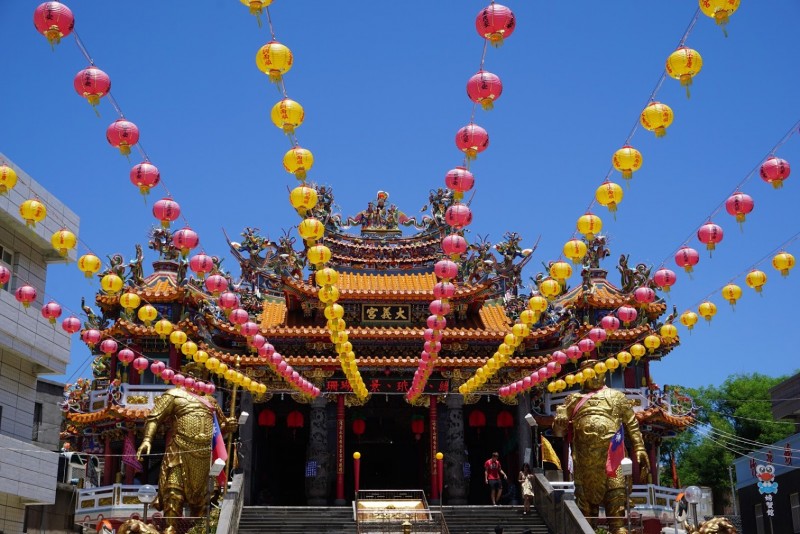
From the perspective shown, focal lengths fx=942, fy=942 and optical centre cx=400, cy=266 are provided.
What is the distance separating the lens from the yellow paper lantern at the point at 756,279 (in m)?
15.5

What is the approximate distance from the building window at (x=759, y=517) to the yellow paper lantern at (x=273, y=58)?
25084 millimetres

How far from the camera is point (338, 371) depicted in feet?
84.8

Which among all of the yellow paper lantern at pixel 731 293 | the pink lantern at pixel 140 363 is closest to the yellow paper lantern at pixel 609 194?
the yellow paper lantern at pixel 731 293

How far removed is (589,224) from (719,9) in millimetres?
5198

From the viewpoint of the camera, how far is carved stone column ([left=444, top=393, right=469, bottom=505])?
2467cm

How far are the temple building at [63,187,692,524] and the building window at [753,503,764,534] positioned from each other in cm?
555

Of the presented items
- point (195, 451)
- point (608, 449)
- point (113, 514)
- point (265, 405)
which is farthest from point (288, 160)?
point (265, 405)

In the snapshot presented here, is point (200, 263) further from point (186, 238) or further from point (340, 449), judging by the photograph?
point (340, 449)

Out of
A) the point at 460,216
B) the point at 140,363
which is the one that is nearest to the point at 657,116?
the point at 460,216

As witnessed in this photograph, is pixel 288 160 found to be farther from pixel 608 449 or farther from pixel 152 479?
pixel 152 479

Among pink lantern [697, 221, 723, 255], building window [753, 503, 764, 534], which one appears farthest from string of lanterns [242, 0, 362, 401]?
building window [753, 503, 764, 534]

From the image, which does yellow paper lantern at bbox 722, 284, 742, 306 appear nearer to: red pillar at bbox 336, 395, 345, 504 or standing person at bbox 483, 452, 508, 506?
standing person at bbox 483, 452, 508, 506

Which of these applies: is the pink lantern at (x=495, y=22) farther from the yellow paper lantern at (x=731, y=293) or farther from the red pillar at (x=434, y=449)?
the red pillar at (x=434, y=449)

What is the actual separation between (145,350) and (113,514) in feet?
18.3
